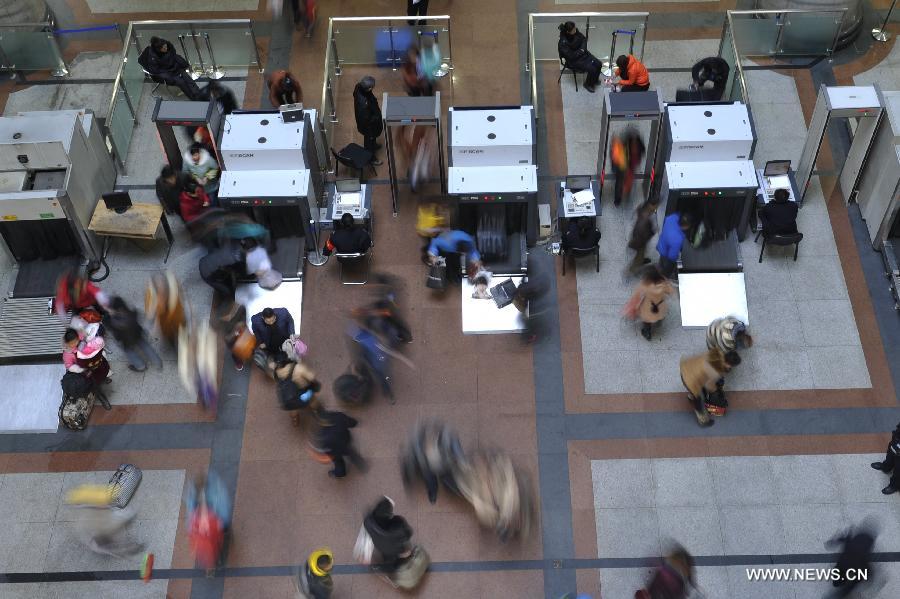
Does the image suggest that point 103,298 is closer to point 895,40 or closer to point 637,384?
point 637,384

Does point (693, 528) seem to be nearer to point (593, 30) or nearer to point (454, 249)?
Answer: point (454, 249)

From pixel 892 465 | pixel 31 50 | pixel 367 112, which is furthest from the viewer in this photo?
pixel 31 50

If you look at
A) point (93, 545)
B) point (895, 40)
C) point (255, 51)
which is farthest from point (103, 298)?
point (895, 40)

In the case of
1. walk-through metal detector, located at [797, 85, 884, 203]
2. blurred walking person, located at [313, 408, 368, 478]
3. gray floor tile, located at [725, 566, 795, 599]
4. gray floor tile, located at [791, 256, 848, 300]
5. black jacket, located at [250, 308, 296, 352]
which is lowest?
gray floor tile, located at [725, 566, 795, 599]

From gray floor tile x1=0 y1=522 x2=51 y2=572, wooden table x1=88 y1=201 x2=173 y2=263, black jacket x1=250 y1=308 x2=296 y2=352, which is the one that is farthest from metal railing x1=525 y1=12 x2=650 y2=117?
gray floor tile x1=0 y1=522 x2=51 y2=572

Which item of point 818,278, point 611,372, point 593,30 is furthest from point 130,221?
point 818,278

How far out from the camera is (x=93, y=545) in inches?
→ 488

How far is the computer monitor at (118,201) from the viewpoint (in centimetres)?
1494

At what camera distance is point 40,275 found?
15.1 metres

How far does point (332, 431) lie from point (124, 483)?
9.69ft

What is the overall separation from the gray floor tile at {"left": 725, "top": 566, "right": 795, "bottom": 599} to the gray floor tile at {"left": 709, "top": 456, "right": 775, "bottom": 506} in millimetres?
1008

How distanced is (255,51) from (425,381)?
7.70 meters

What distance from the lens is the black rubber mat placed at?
14883mm

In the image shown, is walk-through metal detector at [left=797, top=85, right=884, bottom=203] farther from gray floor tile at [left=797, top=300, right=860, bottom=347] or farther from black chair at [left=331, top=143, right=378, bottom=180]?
black chair at [left=331, top=143, right=378, bottom=180]
